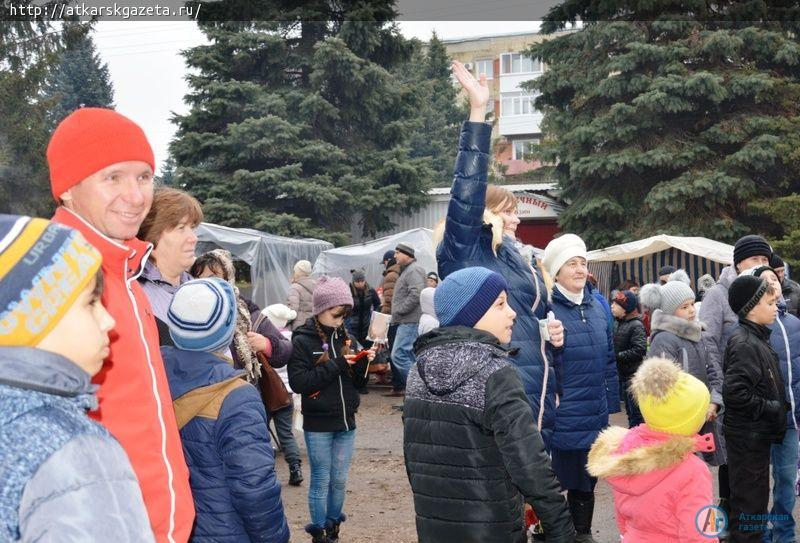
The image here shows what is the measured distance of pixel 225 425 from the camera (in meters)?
3.19

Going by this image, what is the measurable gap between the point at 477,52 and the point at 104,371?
216 feet

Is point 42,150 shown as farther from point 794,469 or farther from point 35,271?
point 35,271

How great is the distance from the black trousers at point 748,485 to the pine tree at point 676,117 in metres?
18.2

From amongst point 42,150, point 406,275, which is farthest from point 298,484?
point 42,150

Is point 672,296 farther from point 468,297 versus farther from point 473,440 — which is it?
point 473,440

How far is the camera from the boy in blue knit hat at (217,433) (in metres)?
3.17

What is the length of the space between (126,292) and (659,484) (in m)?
2.55

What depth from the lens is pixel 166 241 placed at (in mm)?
3549

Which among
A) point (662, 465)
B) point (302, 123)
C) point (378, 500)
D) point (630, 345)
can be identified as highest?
point (302, 123)

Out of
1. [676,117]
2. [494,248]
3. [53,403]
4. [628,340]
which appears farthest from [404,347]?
[676,117]

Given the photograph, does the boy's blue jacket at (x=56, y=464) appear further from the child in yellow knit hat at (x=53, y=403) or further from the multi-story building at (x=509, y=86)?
the multi-story building at (x=509, y=86)

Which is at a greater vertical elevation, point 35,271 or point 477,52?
point 477,52

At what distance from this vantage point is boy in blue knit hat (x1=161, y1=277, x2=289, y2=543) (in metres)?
3.17

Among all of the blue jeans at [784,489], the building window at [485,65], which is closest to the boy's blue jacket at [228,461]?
the blue jeans at [784,489]
